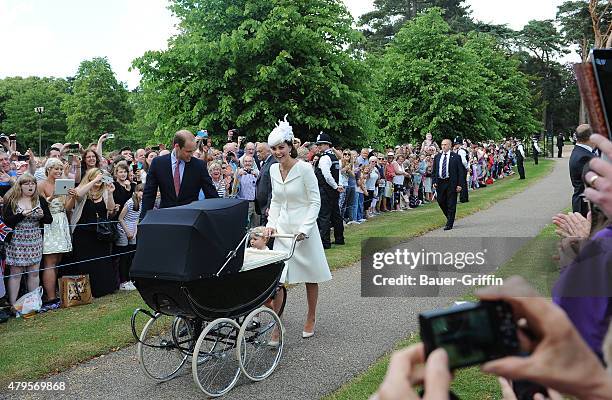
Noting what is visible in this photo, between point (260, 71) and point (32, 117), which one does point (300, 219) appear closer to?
point (260, 71)

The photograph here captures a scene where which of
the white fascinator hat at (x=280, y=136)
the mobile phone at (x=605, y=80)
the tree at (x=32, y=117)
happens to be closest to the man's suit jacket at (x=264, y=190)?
the white fascinator hat at (x=280, y=136)

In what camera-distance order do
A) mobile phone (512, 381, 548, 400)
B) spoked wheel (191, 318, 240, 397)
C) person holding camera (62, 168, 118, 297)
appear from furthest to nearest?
person holding camera (62, 168, 118, 297), spoked wheel (191, 318, 240, 397), mobile phone (512, 381, 548, 400)

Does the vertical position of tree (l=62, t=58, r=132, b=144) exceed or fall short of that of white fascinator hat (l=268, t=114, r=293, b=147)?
it exceeds it

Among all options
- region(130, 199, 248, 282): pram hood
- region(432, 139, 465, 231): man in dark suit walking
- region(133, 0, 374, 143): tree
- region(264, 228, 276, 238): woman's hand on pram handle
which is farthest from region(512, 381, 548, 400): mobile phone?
region(133, 0, 374, 143): tree

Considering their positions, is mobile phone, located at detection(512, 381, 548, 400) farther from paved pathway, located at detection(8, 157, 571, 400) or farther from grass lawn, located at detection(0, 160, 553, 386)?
grass lawn, located at detection(0, 160, 553, 386)

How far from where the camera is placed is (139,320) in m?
7.73

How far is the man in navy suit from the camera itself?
713 cm

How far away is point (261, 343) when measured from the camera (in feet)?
20.5

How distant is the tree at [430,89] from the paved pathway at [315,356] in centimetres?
2795

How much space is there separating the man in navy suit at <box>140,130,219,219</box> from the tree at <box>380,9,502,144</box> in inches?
1193

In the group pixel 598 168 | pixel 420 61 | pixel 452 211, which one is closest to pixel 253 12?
→ pixel 452 211

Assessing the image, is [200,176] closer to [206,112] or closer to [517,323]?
[517,323]

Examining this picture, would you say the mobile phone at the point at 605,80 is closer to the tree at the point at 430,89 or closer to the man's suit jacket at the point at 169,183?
the man's suit jacket at the point at 169,183

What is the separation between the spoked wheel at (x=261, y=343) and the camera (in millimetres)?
5914
